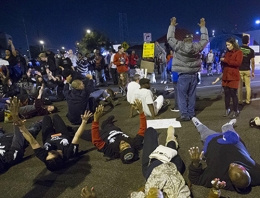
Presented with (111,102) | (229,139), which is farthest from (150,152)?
(111,102)

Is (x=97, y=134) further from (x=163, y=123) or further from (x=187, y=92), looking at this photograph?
(x=187, y=92)

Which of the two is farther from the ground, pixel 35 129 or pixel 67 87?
pixel 67 87

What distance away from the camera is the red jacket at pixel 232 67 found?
502cm

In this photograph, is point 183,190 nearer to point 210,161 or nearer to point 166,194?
point 166,194

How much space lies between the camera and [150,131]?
391 centimetres

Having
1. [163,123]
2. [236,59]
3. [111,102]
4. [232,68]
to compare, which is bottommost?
[163,123]

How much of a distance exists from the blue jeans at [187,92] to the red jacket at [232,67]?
0.71 metres

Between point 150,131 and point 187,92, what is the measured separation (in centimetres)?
197

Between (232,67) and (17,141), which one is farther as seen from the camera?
(232,67)

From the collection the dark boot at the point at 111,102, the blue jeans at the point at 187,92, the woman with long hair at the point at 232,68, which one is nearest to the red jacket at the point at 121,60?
the dark boot at the point at 111,102

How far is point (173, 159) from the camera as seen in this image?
320 centimetres

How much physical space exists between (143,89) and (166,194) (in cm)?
354

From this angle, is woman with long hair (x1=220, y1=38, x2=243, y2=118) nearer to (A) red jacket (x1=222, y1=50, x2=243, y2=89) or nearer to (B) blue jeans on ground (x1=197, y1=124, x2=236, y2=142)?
(A) red jacket (x1=222, y1=50, x2=243, y2=89)

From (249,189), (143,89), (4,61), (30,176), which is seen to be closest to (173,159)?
(249,189)
